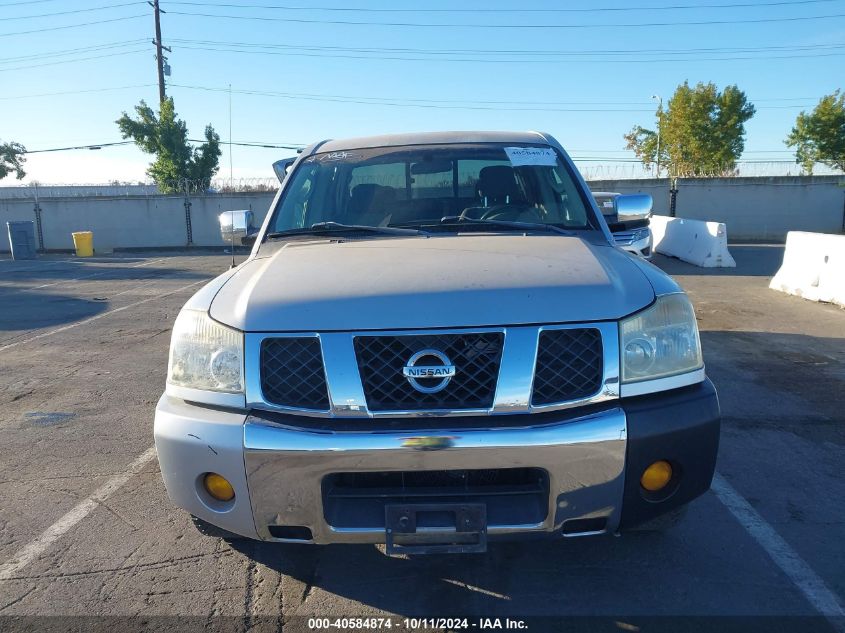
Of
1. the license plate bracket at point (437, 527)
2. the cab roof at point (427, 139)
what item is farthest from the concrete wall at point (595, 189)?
the license plate bracket at point (437, 527)

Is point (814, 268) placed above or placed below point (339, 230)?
below

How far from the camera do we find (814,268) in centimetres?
1029

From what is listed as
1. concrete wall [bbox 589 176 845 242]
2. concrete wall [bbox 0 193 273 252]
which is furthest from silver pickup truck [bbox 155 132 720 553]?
concrete wall [bbox 0 193 273 252]

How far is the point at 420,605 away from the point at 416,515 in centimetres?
62

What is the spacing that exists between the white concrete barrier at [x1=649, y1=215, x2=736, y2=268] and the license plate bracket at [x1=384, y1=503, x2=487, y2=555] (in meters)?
12.6

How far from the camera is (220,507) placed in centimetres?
238

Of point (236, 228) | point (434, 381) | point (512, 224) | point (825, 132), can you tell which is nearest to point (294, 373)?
point (434, 381)

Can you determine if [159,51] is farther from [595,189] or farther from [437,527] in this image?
[437,527]

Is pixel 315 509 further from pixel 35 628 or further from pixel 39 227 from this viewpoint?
pixel 39 227

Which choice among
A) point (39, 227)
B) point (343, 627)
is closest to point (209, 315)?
point (343, 627)

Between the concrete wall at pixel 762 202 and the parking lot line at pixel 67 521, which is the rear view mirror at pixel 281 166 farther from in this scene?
the concrete wall at pixel 762 202

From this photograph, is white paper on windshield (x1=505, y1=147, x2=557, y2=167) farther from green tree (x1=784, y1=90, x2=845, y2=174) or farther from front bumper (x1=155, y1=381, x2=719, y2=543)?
green tree (x1=784, y1=90, x2=845, y2=174)

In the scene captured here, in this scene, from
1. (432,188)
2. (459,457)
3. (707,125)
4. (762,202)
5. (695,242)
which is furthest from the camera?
(707,125)

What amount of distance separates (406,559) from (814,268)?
978 cm
